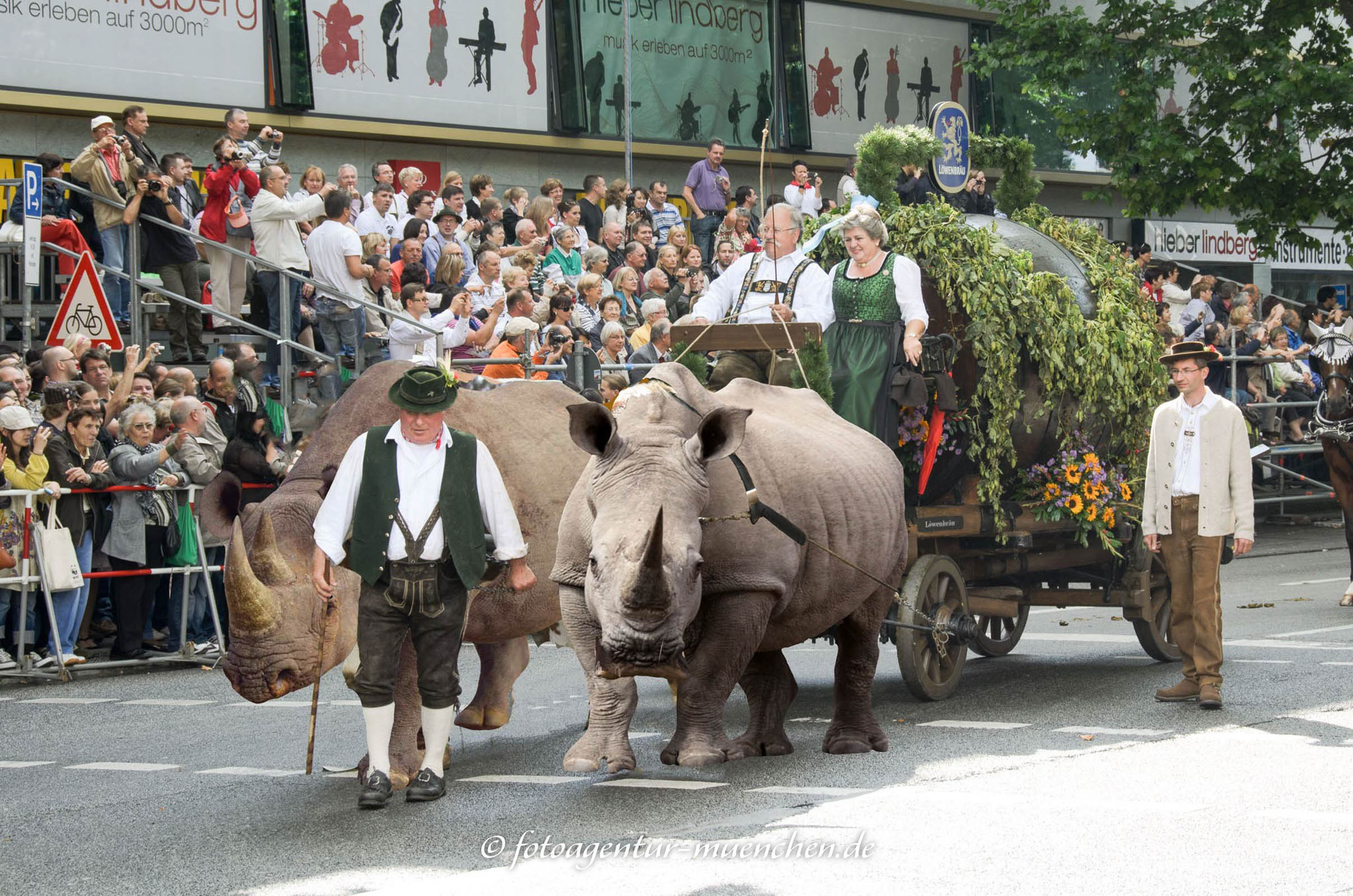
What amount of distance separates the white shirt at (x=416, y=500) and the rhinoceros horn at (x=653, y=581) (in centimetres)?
110

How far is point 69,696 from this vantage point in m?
12.3

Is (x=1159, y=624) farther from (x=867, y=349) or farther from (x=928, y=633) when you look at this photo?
(x=867, y=349)

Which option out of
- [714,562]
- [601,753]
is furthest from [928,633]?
[601,753]

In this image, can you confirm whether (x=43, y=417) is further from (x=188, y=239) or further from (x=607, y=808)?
(x=607, y=808)

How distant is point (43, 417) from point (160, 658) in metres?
1.91

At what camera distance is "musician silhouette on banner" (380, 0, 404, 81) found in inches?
910

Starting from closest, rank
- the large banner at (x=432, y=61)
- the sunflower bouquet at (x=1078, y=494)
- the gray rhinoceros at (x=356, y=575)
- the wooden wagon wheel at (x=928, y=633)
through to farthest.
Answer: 1. the gray rhinoceros at (x=356, y=575)
2. the wooden wagon wheel at (x=928, y=633)
3. the sunflower bouquet at (x=1078, y=494)
4. the large banner at (x=432, y=61)

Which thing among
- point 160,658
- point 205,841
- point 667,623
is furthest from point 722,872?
point 160,658

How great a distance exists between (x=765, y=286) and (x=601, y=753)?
160 inches

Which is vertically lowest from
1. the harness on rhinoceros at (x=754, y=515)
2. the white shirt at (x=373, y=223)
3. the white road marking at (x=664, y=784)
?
the white road marking at (x=664, y=784)

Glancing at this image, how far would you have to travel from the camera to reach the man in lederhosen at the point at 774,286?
11.2 meters

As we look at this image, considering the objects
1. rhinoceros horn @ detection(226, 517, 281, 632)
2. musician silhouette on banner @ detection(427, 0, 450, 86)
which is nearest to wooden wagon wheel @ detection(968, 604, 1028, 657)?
rhinoceros horn @ detection(226, 517, 281, 632)

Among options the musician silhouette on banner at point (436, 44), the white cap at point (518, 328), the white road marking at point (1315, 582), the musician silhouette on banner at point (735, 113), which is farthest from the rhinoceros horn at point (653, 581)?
the musician silhouette on banner at point (735, 113)

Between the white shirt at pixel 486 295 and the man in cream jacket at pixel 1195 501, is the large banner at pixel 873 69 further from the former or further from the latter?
the man in cream jacket at pixel 1195 501
